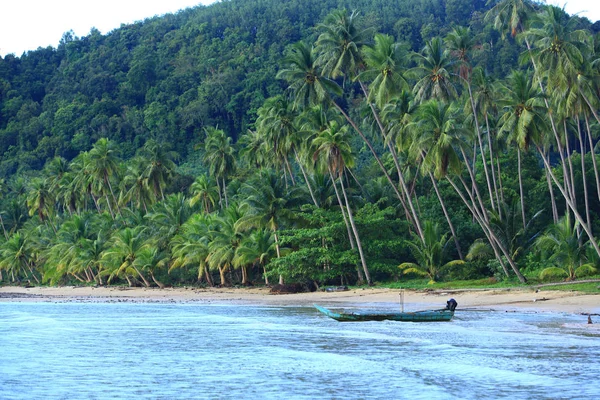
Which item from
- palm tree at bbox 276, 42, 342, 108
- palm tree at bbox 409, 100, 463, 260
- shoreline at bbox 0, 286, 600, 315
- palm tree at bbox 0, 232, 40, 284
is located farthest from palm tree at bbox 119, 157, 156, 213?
palm tree at bbox 409, 100, 463, 260

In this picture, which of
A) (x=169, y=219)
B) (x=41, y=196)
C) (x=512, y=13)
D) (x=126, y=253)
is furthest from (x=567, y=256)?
(x=41, y=196)

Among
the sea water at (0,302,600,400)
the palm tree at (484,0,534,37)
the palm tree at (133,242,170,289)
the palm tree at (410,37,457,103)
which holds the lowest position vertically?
the sea water at (0,302,600,400)

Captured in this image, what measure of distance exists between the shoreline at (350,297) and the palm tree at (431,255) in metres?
3.01

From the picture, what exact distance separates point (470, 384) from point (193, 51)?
402ft

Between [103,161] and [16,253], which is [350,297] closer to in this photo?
[103,161]

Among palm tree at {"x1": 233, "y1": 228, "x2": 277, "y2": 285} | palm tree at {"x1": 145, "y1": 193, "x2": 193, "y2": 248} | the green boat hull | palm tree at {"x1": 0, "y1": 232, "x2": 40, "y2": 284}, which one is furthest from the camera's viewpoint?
palm tree at {"x1": 0, "y1": 232, "x2": 40, "y2": 284}

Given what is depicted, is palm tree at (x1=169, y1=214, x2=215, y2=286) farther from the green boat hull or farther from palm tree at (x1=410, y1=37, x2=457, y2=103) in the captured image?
the green boat hull

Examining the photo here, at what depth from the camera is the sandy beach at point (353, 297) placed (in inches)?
1287

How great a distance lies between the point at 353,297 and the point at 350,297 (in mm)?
202

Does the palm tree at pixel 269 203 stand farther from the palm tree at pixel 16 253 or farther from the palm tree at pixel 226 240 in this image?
the palm tree at pixel 16 253

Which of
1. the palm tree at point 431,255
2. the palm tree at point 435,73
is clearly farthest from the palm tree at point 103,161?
the palm tree at point 435,73

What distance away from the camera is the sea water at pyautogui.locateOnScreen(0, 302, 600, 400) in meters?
16.8

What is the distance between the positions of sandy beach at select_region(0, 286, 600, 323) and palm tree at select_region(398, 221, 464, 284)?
3059mm

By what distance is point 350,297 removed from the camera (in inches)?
1720
